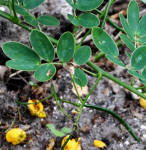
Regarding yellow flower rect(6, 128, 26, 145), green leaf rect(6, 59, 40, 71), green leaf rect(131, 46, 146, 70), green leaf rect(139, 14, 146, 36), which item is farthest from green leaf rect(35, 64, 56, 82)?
yellow flower rect(6, 128, 26, 145)

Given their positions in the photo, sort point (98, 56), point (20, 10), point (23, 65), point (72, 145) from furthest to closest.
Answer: point (98, 56), point (72, 145), point (20, 10), point (23, 65)

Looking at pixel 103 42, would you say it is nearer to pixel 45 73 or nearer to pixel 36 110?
pixel 45 73

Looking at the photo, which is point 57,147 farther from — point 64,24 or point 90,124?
point 64,24

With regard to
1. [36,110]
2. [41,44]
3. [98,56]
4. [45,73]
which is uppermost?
[41,44]

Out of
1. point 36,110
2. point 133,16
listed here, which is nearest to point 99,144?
point 36,110

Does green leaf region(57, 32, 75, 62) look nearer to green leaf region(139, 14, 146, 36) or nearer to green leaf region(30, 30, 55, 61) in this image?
green leaf region(30, 30, 55, 61)
